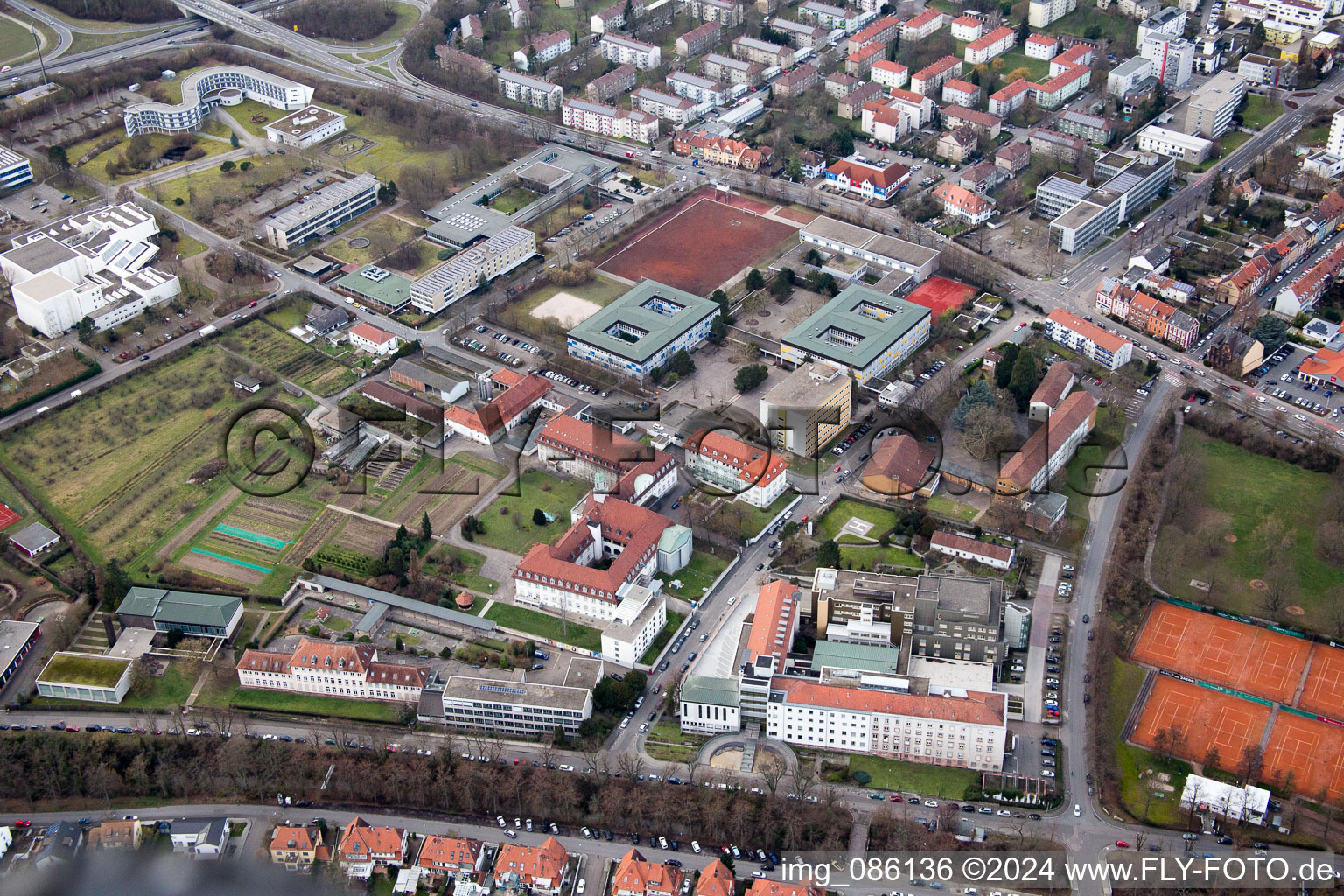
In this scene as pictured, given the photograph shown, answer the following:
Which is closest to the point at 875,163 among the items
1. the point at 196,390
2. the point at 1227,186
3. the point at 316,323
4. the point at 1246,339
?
the point at 1227,186

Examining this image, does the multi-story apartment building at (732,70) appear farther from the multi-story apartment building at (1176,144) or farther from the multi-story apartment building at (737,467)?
the multi-story apartment building at (737,467)

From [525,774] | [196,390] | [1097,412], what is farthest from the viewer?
[196,390]

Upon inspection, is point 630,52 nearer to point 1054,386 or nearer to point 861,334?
point 861,334

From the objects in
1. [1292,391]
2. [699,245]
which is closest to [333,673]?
[699,245]

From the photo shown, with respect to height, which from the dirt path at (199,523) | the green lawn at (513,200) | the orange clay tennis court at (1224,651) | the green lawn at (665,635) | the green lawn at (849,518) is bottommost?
the orange clay tennis court at (1224,651)

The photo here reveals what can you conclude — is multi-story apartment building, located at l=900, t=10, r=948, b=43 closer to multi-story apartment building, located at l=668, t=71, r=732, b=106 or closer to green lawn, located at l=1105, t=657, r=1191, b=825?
multi-story apartment building, located at l=668, t=71, r=732, b=106

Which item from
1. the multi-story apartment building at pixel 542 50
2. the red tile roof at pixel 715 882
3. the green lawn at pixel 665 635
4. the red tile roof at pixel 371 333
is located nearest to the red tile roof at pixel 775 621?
the green lawn at pixel 665 635

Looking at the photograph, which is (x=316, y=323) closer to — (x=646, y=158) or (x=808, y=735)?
(x=646, y=158)

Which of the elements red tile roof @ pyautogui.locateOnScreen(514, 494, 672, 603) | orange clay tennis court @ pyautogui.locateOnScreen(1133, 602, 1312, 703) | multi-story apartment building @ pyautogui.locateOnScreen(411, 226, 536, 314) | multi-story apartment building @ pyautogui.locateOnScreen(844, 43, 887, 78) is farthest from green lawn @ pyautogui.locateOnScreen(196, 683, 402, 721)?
multi-story apartment building @ pyautogui.locateOnScreen(844, 43, 887, 78)
